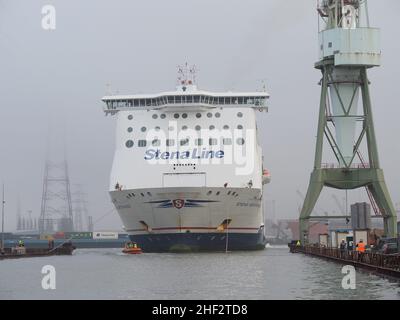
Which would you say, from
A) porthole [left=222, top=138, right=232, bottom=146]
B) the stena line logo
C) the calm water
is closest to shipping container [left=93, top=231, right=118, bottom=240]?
porthole [left=222, top=138, right=232, bottom=146]

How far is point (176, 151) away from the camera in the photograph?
178 ft

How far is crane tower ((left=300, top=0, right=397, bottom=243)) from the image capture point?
58844 millimetres

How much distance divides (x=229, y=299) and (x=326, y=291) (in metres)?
3.73

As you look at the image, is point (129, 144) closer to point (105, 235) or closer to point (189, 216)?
point (189, 216)

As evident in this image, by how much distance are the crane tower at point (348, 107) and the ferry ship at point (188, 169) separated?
4482 mm

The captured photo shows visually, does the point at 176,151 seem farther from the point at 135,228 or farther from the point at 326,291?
the point at 326,291

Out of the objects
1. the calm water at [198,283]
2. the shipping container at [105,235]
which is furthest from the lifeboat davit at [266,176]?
the shipping container at [105,235]

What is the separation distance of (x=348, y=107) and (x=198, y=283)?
3329 centimetres

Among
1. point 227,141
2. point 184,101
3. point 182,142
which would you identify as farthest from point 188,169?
point 184,101

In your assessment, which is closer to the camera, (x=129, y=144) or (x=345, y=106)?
(x=129, y=144)

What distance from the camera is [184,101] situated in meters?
56.5

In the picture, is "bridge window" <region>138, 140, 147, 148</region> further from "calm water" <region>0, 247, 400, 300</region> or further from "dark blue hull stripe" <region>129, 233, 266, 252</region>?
"calm water" <region>0, 247, 400, 300</region>
